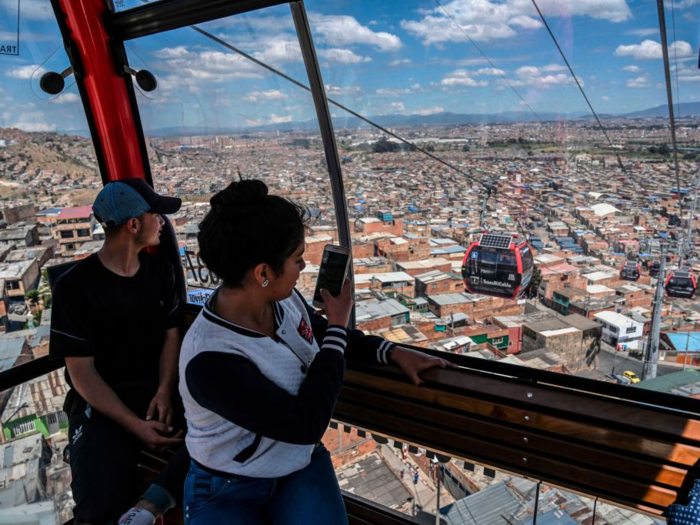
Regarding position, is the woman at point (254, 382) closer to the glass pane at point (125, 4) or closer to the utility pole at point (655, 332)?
the utility pole at point (655, 332)

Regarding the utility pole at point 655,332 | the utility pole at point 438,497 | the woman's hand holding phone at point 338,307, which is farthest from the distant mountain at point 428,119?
the utility pole at point 438,497

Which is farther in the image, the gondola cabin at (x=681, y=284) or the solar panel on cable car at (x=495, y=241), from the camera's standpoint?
the solar panel on cable car at (x=495, y=241)

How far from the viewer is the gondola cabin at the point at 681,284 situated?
6.88ft

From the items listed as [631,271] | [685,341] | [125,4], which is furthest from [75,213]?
[685,341]

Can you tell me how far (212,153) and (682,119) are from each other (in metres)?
2.83

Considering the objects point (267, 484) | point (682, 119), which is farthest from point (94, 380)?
point (682, 119)

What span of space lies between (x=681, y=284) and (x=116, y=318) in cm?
264

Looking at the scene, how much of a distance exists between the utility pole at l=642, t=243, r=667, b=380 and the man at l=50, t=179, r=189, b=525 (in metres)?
2.08

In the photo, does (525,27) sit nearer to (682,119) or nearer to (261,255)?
(682,119)

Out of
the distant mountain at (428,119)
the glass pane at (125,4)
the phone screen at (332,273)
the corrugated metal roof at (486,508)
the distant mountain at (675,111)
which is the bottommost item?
the corrugated metal roof at (486,508)

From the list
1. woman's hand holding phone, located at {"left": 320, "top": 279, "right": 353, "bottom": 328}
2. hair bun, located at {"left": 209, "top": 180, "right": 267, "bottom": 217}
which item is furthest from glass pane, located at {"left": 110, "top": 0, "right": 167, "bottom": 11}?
woman's hand holding phone, located at {"left": 320, "top": 279, "right": 353, "bottom": 328}

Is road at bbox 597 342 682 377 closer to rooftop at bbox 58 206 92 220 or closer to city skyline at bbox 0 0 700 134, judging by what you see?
city skyline at bbox 0 0 700 134

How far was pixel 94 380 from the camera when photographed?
2.25m

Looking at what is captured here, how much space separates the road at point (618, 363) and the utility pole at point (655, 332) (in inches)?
1.1
